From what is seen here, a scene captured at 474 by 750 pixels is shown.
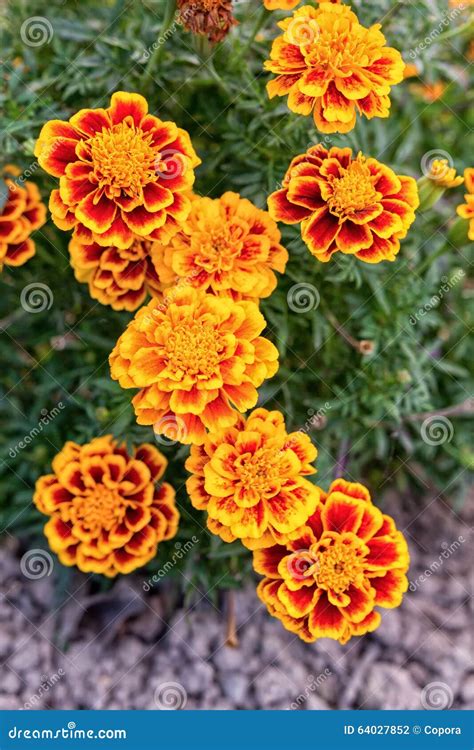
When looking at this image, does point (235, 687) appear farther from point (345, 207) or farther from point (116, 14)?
point (116, 14)

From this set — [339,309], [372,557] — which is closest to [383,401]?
[339,309]
